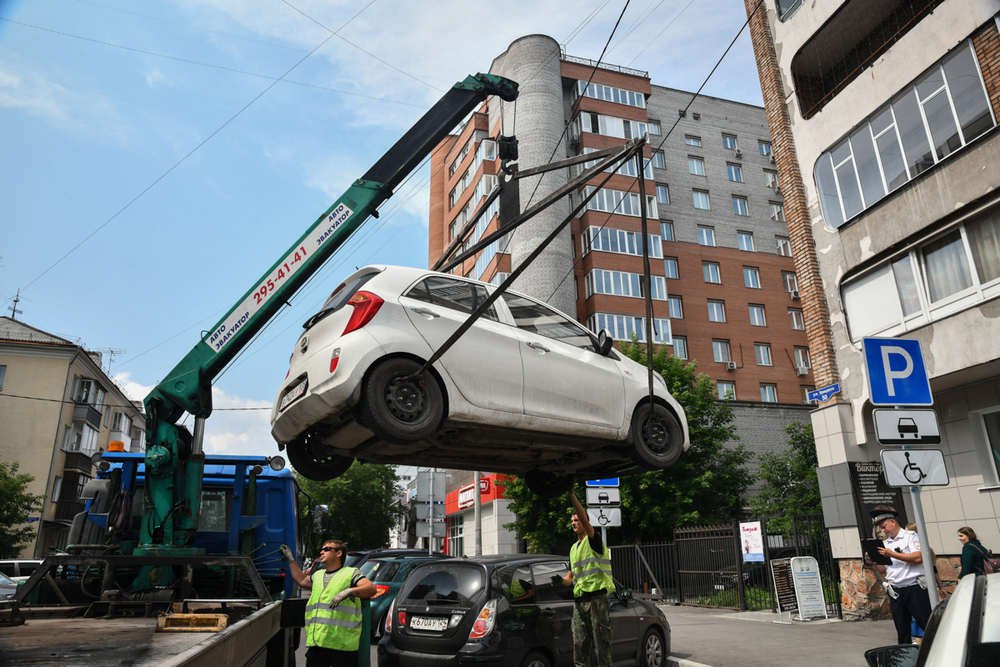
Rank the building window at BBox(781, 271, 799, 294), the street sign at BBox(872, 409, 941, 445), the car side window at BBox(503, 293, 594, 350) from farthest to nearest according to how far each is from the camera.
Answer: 1. the building window at BBox(781, 271, 799, 294)
2. the street sign at BBox(872, 409, 941, 445)
3. the car side window at BBox(503, 293, 594, 350)

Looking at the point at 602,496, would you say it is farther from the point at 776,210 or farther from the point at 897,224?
the point at 776,210

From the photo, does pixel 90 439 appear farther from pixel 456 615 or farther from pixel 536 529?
pixel 456 615

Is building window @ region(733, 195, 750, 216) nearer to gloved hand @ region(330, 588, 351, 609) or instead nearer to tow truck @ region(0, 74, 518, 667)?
tow truck @ region(0, 74, 518, 667)

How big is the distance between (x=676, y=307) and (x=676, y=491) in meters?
17.5

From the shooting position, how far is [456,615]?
7902 mm

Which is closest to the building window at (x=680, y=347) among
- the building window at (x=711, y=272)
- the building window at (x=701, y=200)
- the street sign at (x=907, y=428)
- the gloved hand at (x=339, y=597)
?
the building window at (x=711, y=272)

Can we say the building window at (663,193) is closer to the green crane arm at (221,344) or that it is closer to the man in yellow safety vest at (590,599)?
the green crane arm at (221,344)

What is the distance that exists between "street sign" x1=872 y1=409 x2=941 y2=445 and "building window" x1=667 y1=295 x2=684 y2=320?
105 feet

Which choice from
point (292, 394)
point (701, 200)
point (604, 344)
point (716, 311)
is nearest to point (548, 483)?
point (604, 344)

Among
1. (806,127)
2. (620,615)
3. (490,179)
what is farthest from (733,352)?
(620,615)

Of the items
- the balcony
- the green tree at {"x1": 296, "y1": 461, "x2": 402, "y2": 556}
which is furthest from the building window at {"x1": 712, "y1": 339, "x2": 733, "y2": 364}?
the balcony

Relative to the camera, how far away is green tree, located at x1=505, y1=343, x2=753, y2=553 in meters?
22.8

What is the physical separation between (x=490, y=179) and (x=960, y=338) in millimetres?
29439

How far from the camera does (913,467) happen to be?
6.43 metres
